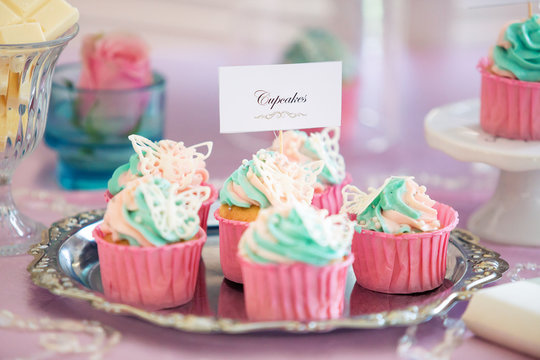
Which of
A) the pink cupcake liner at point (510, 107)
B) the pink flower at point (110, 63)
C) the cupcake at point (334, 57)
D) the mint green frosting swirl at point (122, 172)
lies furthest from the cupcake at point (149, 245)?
the cupcake at point (334, 57)

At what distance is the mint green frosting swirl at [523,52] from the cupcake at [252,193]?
71cm

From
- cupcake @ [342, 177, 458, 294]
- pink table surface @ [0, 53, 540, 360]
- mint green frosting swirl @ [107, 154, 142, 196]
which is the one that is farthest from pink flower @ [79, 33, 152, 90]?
cupcake @ [342, 177, 458, 294]

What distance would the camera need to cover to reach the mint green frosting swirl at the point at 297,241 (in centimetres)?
157

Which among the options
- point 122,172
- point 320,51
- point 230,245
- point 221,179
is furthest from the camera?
point 320,51

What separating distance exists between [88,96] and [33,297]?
1.11m

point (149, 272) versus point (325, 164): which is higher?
point (325, 164)

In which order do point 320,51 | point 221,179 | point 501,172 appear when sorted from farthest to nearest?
point 320,51, point 221,179, point 501,172

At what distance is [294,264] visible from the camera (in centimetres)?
158

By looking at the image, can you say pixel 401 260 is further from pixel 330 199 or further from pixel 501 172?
pixel 501 172

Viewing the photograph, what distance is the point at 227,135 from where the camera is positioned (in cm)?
354

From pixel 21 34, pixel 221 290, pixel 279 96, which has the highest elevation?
pixel 21 34

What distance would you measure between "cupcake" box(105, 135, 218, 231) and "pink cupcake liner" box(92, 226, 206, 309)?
259 millimetres

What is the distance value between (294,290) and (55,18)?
102 cm

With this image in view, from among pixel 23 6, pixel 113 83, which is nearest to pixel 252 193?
pixel 23 6
